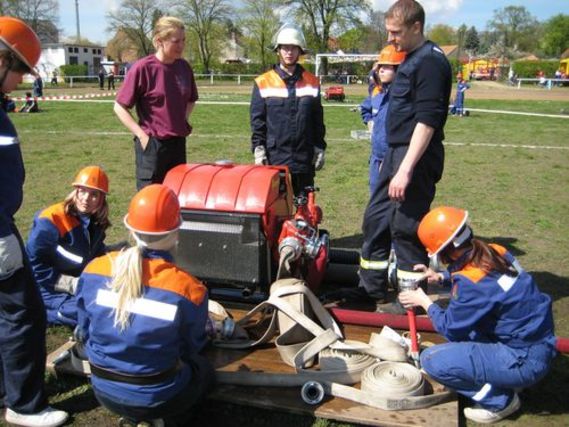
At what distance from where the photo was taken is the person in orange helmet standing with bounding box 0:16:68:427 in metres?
2.65

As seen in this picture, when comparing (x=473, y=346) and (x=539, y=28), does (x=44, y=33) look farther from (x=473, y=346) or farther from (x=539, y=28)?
(x=473, y=346)

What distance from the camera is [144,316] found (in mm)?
2543

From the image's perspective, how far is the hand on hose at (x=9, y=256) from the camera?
2.70m

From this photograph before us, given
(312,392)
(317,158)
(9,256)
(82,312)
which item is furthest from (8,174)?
(317,158)

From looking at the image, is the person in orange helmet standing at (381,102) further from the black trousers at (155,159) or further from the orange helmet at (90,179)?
the orange helmet at (90,179)

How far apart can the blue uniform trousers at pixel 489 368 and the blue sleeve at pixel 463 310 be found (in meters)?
0.08

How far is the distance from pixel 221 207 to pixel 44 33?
83214mm

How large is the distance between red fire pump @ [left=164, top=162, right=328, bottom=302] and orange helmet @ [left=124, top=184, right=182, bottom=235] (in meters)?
1.22

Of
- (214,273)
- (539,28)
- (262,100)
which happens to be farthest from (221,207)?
(539,28)

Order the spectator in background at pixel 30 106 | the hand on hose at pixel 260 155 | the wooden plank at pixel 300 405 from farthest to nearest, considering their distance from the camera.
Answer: the spectator in background at pixel 30 106 → the hand on hose at pixel 260 155 → the wooden plank at pixel 300 405

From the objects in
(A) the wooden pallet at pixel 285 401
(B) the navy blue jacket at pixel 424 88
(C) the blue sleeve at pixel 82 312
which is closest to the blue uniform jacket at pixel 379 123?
(B) the navy blue jacket at pixel 424 88

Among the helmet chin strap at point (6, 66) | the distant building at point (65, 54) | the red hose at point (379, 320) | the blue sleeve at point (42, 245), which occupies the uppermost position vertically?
the distant building at point (65, 54)

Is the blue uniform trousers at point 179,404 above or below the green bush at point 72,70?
below

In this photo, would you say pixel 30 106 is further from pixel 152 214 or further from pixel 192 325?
pixel 192 325
